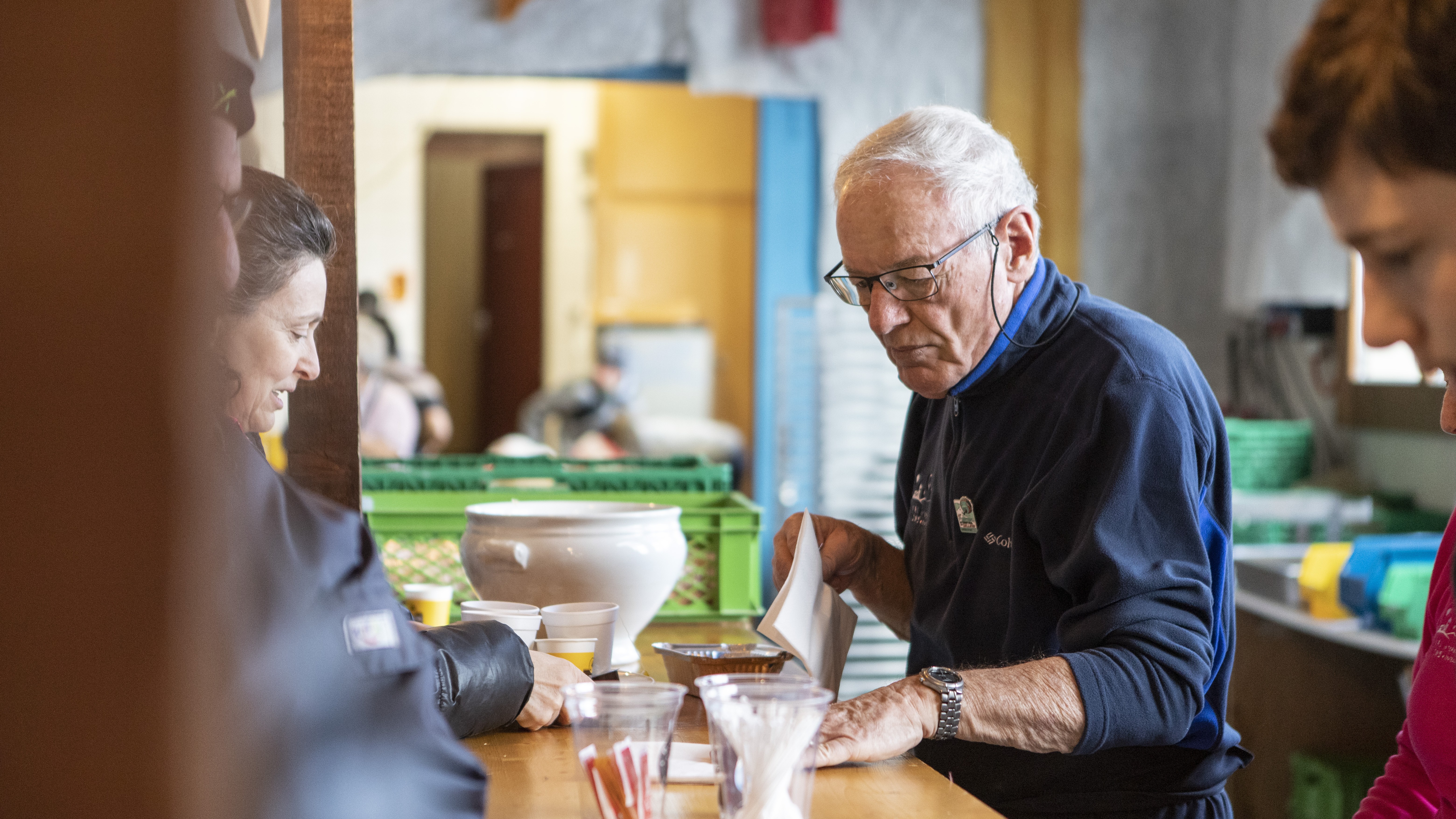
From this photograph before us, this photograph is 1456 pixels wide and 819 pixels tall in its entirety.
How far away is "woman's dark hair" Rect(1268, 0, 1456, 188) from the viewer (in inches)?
26.7

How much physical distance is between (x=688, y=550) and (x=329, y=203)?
→ 0.79 meters

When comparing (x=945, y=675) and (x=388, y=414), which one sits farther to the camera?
(x=388, y=414)

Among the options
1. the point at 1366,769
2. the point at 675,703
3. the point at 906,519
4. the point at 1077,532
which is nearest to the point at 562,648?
the point at 675,703

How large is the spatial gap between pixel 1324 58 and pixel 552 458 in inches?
68.9

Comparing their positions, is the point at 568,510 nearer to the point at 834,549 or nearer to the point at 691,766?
the point at 834,549

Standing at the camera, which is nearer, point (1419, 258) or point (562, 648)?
point (1419, 258)

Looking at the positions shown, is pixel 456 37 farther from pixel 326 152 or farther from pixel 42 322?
pixel 42 322

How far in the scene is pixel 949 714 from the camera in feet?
4.07

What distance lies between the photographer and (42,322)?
522 mm

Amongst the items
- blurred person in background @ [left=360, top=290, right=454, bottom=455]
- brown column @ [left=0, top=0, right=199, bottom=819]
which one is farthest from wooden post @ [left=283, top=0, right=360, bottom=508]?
blurred person in background @ [left=360, top=290, right=454, bottom=455]

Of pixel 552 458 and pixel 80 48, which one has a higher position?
pixel 80 48

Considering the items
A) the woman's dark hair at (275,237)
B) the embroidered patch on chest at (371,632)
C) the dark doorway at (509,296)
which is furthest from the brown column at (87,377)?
the dark doorway at (509,296)

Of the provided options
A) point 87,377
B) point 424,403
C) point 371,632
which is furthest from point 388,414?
point 87,377

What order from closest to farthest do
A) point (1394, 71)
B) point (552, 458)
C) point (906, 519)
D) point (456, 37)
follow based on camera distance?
1. point (1394, 71)
2. point (906, 519)
3. point (552, 458)
4. point (456, 37)
